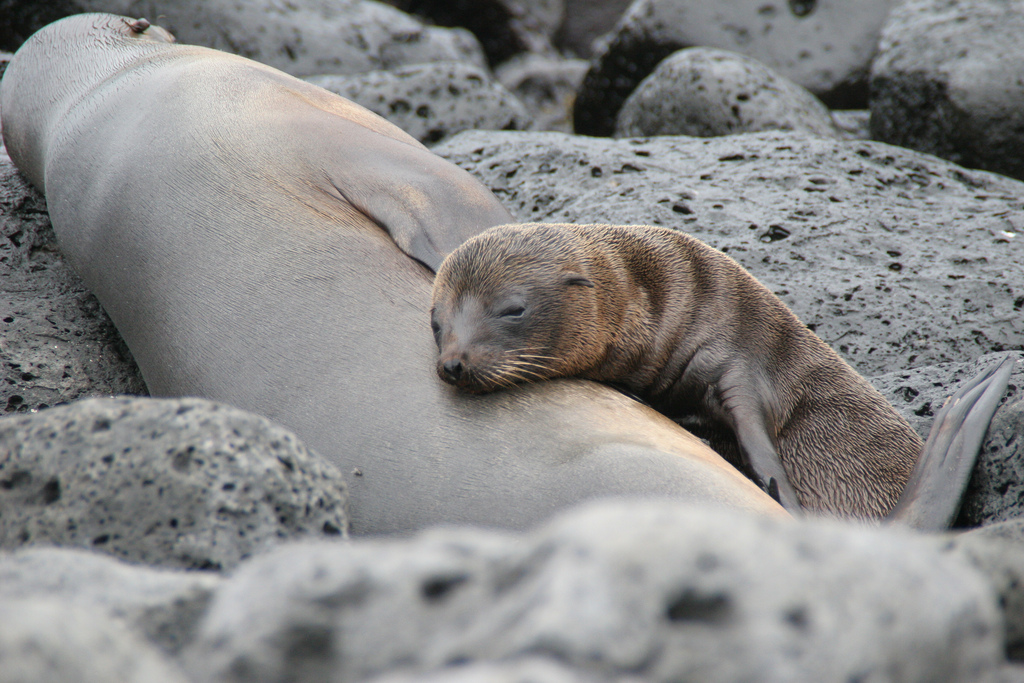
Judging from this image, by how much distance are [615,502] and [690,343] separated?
2.52 meters

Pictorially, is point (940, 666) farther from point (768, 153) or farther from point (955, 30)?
point (955, 30)

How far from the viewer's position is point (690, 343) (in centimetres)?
351

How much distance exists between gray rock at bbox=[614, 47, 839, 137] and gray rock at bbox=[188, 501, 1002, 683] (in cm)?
615

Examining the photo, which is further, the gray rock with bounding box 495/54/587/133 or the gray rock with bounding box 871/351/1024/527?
the gray rock with bounding box 495/54/587/133

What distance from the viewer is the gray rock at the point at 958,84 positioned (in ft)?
20.9

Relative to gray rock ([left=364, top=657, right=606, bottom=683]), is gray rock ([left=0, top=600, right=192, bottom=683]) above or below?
below

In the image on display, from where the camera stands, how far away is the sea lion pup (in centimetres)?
313

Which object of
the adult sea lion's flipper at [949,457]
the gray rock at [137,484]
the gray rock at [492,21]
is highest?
the gray rock at [137,484]

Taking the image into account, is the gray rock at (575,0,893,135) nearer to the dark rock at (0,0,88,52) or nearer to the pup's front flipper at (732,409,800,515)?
the dark rock at (0,0,88,52)

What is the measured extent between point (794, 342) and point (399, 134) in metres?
2.16

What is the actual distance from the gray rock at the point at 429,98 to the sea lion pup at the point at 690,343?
2991mm

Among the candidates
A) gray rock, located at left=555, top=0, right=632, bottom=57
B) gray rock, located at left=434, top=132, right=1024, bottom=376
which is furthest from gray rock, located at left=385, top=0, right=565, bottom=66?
A: gray rock, located at left=434, top=132, right=1024, bottom=376

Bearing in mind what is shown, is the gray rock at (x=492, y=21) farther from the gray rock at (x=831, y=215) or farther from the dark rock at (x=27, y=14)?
the gray rock at (x=831, y=215)

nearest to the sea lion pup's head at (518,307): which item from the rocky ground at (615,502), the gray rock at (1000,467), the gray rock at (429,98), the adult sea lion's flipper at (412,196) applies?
the adult sea lion's flipper at (412,196)
